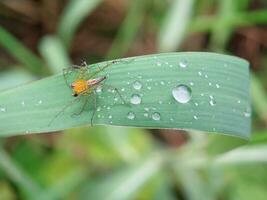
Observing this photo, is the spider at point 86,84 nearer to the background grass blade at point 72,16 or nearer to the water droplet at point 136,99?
the water droplet at point 136,99

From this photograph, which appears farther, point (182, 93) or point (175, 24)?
point (175, 24)

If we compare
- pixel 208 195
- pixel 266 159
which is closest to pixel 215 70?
pixel 266 159

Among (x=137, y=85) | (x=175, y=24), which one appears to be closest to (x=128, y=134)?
(x=175, y=24)

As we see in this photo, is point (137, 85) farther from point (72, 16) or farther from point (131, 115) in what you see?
point (72, 16)

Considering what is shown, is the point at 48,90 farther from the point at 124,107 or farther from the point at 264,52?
the point at 264,52

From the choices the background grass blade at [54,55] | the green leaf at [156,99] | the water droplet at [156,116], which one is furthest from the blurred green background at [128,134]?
the water droplet at [156,116]

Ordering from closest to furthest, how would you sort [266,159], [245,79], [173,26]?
1. [245,79]
2. [266,159]
3. [173,26]
